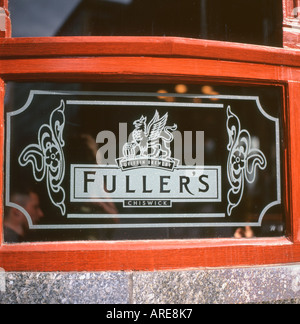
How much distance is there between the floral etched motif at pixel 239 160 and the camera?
128 inches

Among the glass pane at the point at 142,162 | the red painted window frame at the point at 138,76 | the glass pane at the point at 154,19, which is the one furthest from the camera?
the glass pane at the point at 154,19

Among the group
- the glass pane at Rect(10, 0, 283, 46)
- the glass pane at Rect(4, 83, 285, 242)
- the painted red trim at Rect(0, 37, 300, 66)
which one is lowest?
the glass pane at Rect(4, 83, 285, 242)

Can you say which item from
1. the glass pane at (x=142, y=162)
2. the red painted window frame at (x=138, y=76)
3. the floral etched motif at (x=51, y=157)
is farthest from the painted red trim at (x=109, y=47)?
the floral etched motif at (x=51, y=157)

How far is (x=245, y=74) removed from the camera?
3.17 m

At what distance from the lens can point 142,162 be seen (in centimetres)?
317

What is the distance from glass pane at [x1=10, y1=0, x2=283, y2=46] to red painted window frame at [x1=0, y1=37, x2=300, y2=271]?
0.98 ft

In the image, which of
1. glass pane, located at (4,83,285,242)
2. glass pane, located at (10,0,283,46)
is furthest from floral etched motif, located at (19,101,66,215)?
glass pane, located at (10,0,283,46)

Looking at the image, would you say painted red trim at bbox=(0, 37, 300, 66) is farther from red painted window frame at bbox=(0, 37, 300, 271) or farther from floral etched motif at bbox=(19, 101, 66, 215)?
floral etched motif at bbox=(19, 101, 66, 215)

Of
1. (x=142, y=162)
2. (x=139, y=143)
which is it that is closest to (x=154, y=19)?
(x=139, y=143)

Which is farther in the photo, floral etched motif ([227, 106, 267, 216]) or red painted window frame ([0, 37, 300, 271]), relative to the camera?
floral etched motif ([227, 106, 267, 216])

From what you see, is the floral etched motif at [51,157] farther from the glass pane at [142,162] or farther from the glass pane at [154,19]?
the glass pane at [154,19]

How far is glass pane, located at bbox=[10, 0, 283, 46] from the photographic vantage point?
3.24m

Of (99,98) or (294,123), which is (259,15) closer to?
(294,123)
